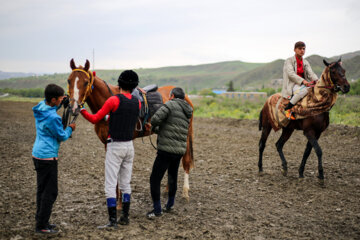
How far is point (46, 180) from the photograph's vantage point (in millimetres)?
3836

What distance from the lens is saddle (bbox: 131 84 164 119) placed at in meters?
5.10

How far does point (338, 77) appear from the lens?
6.15 meters

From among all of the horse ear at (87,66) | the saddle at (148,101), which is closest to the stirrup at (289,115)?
the saddle at (148,101)

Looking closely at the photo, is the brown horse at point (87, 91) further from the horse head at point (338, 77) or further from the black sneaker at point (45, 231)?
the horse head at point (338, 77)

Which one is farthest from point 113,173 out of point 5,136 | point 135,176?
point 5,136

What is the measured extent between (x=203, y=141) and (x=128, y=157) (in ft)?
25.8

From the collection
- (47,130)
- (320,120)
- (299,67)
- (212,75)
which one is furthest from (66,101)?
(212,75)

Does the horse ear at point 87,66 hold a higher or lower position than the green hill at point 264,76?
lower

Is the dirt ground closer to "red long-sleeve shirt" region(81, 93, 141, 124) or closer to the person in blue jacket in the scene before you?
the person in blue jacket

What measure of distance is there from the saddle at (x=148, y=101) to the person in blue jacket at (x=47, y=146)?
1493mm

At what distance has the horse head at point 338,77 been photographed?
6.08m

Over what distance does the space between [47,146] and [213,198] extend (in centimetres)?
323

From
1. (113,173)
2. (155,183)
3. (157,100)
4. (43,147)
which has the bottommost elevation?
(155,183)

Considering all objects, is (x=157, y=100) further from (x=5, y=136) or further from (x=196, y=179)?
(x=5, y=136)
